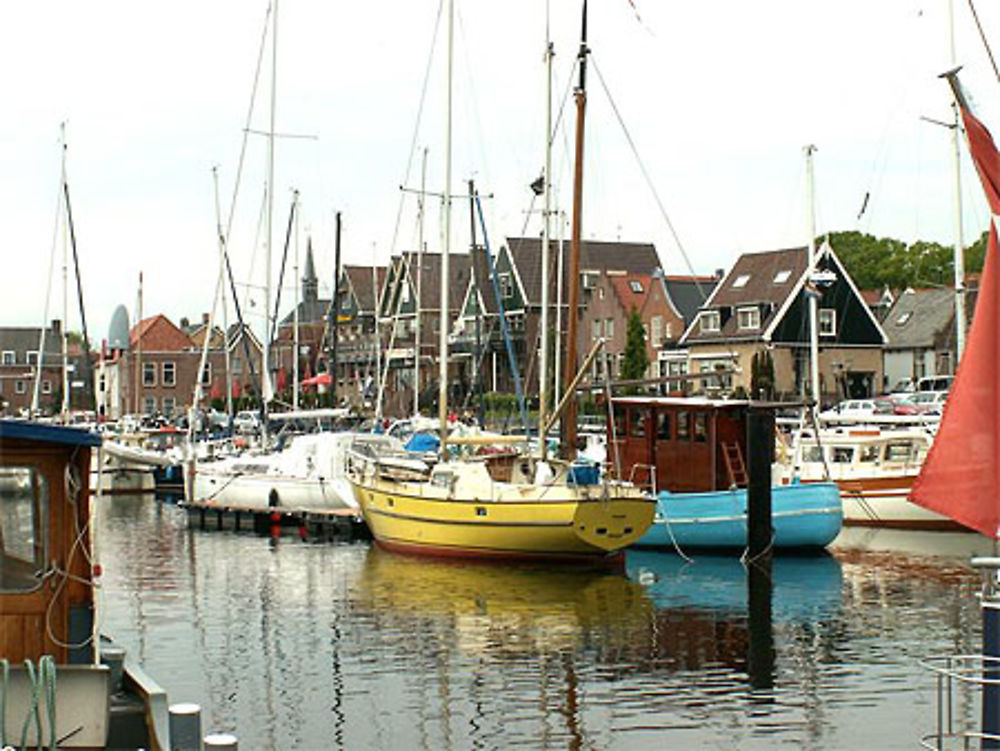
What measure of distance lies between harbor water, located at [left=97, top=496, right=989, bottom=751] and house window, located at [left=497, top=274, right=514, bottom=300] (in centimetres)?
5722

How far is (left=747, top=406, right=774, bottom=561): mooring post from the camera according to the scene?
33.8 meters

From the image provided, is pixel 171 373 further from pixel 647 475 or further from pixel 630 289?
pixel 647 475

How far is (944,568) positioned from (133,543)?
23001mm

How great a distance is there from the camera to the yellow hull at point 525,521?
3297 centimetres

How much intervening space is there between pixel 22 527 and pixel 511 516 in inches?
832

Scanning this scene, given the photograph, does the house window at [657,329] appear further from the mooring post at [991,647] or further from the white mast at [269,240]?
the mooring post at [991,647]

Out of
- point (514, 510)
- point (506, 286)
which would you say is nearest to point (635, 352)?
point (506, 286)

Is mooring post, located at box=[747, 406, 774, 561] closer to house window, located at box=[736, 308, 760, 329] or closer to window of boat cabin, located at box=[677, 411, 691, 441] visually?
window of boat cabin, located at box=[677, 411, 691, 441]

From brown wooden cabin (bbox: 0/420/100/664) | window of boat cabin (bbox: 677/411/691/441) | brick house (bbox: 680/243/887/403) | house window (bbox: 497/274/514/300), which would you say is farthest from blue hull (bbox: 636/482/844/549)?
house window (bbox: 497/274/514/300)

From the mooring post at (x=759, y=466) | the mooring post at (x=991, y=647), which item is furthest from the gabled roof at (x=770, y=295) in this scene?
the mooring post at (x=991, y=647)

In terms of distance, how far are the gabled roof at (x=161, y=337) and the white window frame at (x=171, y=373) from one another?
3.72 ft

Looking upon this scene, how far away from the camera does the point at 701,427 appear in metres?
37.9

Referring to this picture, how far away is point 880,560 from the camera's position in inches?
1469

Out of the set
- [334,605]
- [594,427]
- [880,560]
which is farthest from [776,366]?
[334,605]
